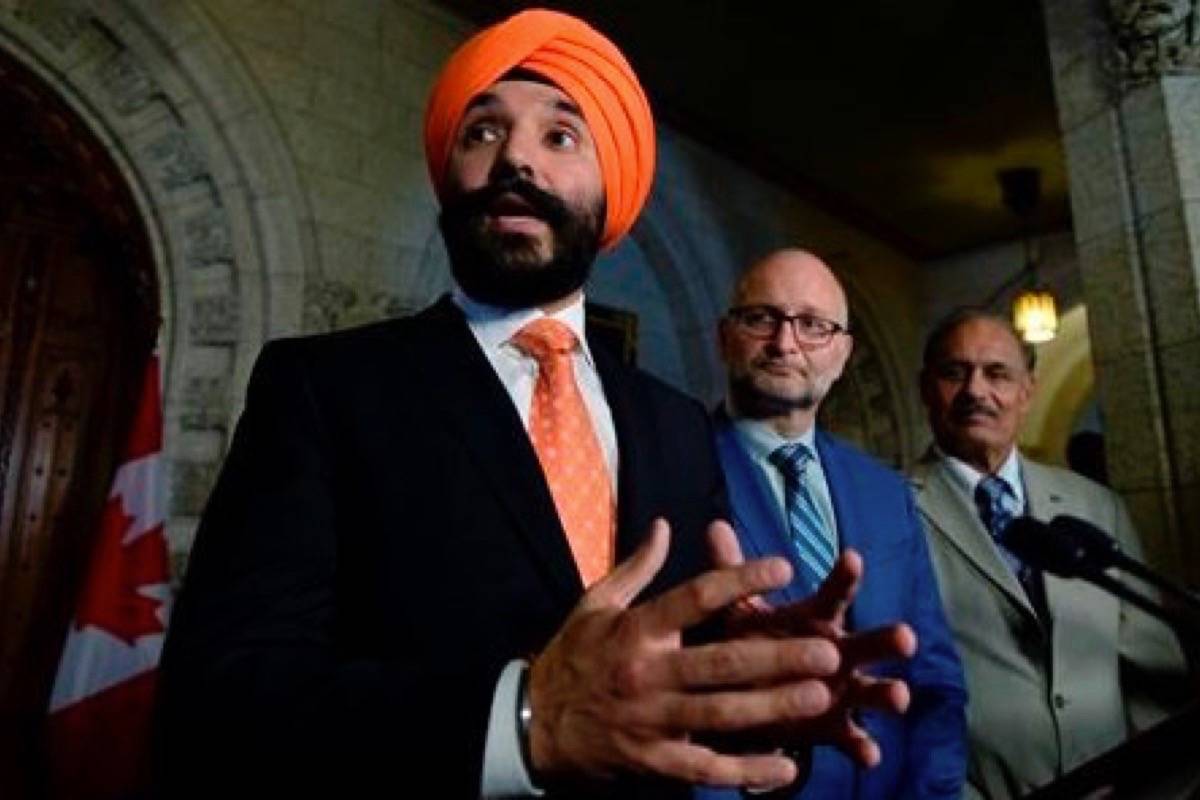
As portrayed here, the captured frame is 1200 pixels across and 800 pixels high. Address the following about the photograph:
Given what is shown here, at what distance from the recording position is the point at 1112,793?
2.00 ft

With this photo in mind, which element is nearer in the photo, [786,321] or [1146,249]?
[786,321]

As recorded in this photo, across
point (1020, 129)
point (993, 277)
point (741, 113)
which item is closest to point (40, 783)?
point (741, 113)

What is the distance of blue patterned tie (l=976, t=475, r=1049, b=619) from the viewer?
1.91 metres

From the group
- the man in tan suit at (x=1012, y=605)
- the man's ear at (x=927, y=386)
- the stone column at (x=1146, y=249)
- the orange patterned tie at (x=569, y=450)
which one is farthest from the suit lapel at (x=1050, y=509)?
the orange patterned tie at (x=569, y=450)

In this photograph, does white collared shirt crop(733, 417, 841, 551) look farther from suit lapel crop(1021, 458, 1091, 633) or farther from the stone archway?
the stone archway

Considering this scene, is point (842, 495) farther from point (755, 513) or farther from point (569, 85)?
point (569, 85)

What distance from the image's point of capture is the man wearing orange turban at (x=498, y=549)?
59cm

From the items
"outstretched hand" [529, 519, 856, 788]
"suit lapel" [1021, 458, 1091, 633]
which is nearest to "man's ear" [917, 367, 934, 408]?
"suit lapel" [1021, 458, 1091, 633]

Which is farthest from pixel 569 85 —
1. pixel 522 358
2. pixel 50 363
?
pixel 50 363

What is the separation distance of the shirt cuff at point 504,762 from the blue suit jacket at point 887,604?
0.91 meters

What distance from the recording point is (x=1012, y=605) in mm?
1865

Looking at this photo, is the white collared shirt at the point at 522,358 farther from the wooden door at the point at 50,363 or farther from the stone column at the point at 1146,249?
the wooden door at the point at 50,363

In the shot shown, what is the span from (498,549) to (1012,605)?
148 cm

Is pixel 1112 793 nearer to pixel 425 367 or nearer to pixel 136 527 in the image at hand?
pixel 425 367
